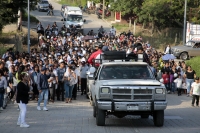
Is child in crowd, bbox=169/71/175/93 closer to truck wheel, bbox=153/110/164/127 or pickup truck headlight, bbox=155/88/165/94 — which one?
truck wheel, bbox=153/110/164/127

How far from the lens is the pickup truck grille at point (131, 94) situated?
590 inches

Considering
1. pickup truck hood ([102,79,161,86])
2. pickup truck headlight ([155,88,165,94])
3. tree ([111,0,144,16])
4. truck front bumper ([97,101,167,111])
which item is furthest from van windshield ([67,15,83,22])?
truck front bumper ([97,101,167,111])

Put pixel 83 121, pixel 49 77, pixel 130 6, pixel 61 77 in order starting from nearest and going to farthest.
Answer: pixel 83 121 → pixel 49 77 → pixel 61 77 → pixel 130 6

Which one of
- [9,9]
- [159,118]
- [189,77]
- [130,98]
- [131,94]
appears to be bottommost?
[159,118]

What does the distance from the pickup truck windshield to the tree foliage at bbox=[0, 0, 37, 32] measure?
23946 mm

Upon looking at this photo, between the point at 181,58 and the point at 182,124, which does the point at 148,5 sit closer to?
the point at 181,58

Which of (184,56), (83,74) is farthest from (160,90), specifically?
(184,56)

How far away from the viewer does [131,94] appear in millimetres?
14977

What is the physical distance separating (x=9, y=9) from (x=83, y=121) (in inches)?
978

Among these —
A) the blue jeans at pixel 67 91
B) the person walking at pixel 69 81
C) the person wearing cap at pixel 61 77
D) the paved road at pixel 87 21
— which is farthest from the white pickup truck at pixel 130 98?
the paved road at pixel 87 21

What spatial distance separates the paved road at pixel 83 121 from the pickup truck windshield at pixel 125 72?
1.56m

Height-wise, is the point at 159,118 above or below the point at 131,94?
below

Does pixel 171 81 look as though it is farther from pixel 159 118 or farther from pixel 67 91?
pixel 159 118

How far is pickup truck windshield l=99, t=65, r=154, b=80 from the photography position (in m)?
16.1
